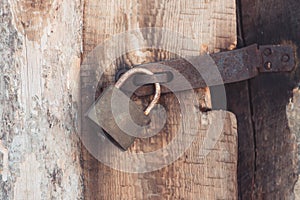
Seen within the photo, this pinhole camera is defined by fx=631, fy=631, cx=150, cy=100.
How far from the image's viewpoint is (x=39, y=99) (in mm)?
1113

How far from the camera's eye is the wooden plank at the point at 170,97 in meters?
1.23

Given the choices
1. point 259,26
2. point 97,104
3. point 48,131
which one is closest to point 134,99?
point 97,104

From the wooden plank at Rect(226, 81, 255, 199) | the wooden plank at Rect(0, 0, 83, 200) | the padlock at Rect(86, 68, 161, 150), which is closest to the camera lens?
the wooden plank at Rect(0, 0, 83, 200)

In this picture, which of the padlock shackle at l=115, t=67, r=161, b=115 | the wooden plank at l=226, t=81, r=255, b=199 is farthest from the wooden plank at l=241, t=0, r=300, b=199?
the padlock shackle at l=115, t=67, r=161, b=115

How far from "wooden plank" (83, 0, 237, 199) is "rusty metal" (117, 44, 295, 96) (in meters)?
0.02

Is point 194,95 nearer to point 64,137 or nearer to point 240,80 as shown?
point 240,80

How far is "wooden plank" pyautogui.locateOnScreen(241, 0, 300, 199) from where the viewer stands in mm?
1237

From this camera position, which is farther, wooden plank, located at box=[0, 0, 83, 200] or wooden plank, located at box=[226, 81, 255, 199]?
wooden plank, located at box=[226, 81, 255, 199]

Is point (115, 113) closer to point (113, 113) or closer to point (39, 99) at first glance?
point (113, 113)

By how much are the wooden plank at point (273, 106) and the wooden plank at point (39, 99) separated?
358 millimetres

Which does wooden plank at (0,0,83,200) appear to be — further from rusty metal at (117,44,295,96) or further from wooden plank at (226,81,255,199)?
wooden plank at (226,81,255,199)

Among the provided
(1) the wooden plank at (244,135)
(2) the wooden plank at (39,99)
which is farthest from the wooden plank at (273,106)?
(2) the wooden plank at (39,99)

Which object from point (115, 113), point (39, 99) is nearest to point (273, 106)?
point (115, 113)

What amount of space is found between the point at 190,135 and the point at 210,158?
0.06 meters
